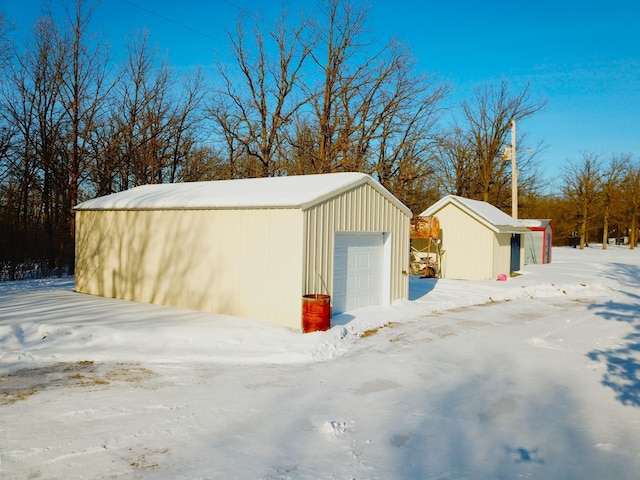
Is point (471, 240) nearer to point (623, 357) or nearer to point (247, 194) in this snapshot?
point (623, 357)

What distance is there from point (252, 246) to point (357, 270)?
271 cm

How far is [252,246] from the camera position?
9.33m

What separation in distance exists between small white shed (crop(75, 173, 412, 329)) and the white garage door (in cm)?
2

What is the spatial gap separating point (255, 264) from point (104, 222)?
594 centimetres

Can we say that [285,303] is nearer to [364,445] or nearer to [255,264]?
[255,264]

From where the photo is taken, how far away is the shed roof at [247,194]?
29.9ft

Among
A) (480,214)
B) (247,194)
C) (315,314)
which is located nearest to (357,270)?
(315,314)

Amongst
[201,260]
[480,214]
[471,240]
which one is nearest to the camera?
[201,260]

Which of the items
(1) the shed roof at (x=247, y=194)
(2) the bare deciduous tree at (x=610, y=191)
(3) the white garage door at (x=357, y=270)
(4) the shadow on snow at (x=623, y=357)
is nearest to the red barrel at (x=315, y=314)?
(3) the white garage door at (x=357, y=270)

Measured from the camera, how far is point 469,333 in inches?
369

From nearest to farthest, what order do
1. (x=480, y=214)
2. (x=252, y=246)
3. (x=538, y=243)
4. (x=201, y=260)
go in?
(x=252, y=246) < (x=201, y=260) < (x=480, y=214) < (x=538, y=243)

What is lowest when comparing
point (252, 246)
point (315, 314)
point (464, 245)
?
point (315, 314)

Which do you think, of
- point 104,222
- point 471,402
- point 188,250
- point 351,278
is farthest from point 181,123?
point 471,402

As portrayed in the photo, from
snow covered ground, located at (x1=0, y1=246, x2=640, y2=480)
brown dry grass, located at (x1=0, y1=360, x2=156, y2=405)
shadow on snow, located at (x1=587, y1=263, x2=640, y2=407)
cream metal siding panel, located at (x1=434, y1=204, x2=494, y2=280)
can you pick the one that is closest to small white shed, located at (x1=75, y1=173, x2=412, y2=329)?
snow covered ground, located at (x1=0, y1=246, x2=640, y2=480)
